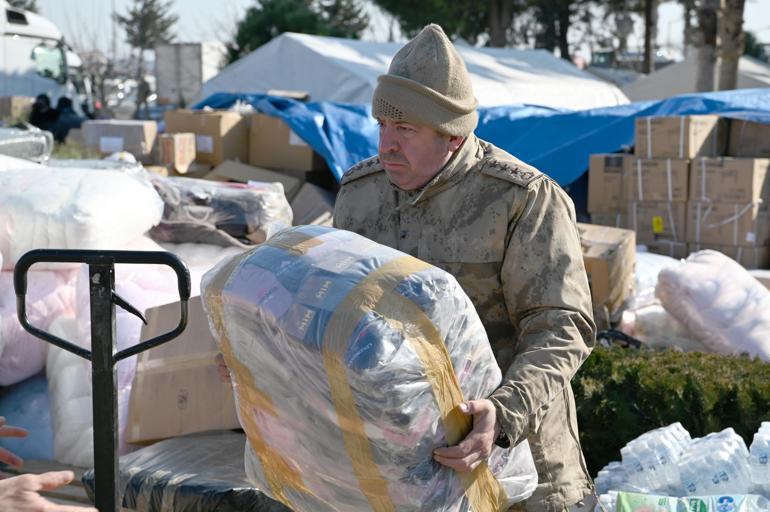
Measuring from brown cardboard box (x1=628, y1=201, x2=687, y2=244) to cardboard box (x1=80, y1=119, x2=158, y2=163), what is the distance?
4.34 m

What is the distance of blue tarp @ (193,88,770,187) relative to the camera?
9.54 metres

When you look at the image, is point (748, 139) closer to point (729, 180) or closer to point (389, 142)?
point (729, 180)

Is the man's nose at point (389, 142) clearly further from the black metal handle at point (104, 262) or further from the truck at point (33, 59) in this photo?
the truck at point (33, 59)

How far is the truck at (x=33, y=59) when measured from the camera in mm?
19188

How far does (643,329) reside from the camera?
20.3ft

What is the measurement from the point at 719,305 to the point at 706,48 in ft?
36.3

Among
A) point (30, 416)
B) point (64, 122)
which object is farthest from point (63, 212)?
point (64, 122)

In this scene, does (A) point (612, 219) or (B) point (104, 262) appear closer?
(B) point (104, 262)

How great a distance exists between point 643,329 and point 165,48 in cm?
2492

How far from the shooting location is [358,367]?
188cm

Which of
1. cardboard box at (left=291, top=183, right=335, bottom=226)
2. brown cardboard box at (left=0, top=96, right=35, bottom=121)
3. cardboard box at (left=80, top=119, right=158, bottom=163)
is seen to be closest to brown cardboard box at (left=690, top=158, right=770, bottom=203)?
cardboard box at (left=291, top=183, right=335, bottom=226)

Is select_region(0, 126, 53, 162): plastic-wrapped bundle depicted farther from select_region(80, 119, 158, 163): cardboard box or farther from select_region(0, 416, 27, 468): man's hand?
select_region(0, 416, 27, 468): man's hand

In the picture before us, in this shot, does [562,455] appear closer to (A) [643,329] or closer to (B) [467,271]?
(B) [467,271]

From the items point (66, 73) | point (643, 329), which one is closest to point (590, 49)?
point (66, 73)
